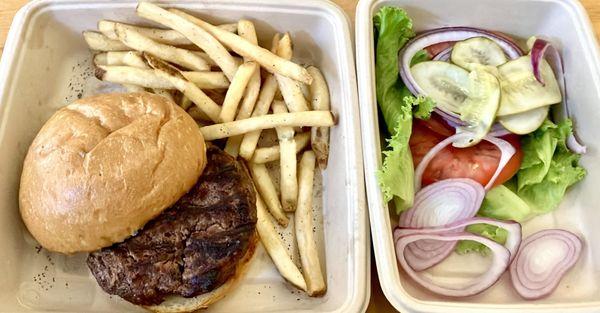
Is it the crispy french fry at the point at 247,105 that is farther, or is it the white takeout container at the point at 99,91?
the crispy french fry at the point at 247,105

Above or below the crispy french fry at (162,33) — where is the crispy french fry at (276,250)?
below

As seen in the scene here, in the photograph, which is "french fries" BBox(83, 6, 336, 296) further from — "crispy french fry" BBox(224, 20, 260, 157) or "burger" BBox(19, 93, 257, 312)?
"burger" BBox(19, 93, 257, 312)

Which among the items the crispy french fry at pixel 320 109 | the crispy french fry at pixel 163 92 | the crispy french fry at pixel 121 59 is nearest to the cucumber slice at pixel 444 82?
the crispy french fry at pixel 320 109

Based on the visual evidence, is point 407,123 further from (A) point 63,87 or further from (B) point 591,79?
(A) point 63,87

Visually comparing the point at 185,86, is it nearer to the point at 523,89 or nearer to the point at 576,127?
the point at 523,89

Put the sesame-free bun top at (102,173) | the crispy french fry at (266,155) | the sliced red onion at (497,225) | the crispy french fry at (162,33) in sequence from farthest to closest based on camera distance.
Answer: the crispy french fry at (162,33) → the crispy french fry at (266,155) → the sliced red onion at (497,225) → the sesame-free bun top at (102,173)

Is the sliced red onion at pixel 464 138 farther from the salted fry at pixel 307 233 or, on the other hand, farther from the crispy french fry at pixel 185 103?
the crispy french fry at pixel 185 103

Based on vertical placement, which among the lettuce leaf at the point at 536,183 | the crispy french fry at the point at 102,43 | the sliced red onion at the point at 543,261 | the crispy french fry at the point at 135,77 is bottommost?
the sliced red onion at the point at 543,261

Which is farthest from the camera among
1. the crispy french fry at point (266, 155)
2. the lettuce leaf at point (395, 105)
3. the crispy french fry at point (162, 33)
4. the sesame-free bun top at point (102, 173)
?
the crispy french fry at point (162, 33)
